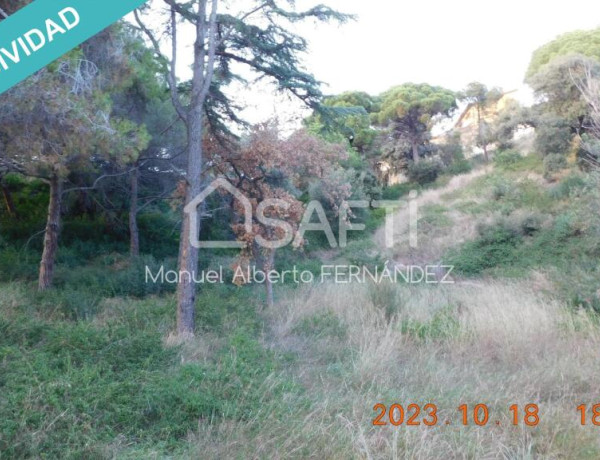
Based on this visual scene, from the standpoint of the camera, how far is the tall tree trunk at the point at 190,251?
7834mm

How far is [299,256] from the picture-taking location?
1880cm

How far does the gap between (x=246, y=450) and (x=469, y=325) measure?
4.69 metres

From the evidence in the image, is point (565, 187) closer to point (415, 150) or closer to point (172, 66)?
point (415, 150)

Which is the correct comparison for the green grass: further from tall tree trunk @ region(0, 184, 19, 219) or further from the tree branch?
tall tree trunk @ region(0, 184, 19, 219)

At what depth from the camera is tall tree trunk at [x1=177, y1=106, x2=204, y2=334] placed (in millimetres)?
7834

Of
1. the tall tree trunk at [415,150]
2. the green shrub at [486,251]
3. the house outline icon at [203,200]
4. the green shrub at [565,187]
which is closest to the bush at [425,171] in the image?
the tall tree trunk at [415,150]

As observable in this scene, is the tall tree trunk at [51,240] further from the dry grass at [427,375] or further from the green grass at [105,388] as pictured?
the dry grass at [427,375]

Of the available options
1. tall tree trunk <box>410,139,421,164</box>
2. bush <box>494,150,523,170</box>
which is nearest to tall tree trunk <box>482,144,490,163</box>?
bush <box>494,150,523,170</box>

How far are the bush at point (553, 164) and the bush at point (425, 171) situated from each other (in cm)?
945

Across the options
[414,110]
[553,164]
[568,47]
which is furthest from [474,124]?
[553,164]

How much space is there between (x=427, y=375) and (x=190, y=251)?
443 centimetres

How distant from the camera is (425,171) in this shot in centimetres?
3031

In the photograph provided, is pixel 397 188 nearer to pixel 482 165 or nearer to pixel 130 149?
pixel 482 165

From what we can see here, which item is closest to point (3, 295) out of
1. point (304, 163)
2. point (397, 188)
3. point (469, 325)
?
point (304, 163)
